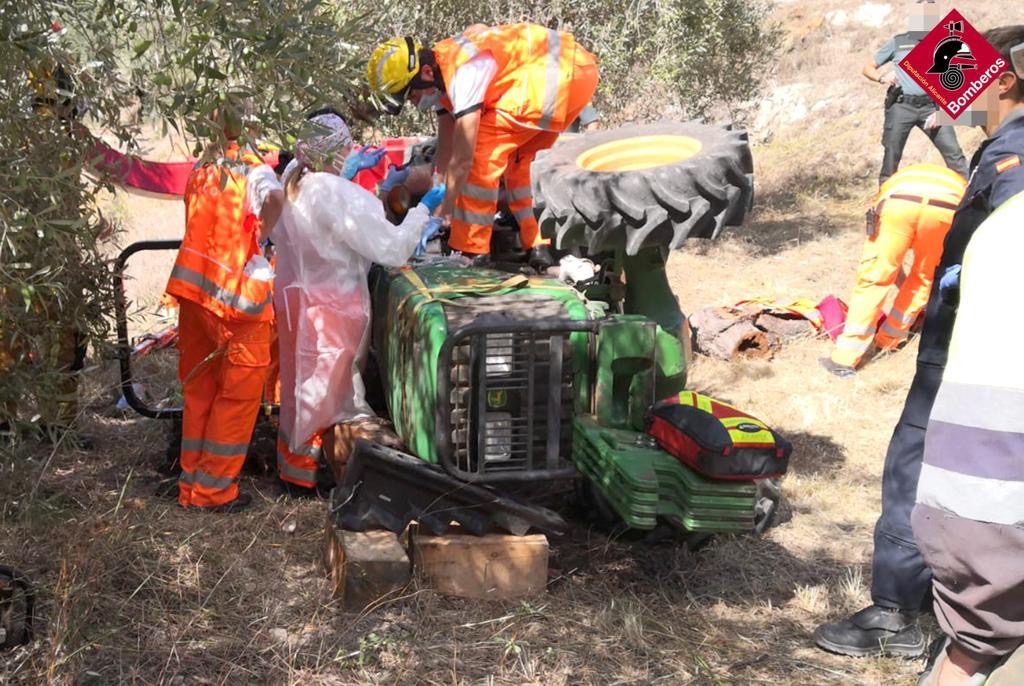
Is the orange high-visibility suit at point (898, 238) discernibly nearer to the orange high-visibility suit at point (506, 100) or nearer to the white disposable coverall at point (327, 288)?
the orange high-visibility suit at point (506, 100)

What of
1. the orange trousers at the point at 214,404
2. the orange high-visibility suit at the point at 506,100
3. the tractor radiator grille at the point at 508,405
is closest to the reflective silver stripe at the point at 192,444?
the orange trousers at the point at 214,404

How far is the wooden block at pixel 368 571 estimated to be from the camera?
350 cm

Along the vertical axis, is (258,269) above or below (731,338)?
above

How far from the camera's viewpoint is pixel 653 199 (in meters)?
4.34

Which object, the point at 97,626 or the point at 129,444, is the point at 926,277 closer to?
the point at 129,444

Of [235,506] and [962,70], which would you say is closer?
[962,70]

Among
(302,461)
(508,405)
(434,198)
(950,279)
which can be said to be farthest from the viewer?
(434,198)

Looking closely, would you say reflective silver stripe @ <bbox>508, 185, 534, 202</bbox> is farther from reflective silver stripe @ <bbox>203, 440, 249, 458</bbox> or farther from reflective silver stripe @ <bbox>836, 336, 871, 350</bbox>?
reflective silver stripe @ <bbox>203, 440, 249, 458</bbox>

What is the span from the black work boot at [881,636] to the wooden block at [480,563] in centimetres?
101

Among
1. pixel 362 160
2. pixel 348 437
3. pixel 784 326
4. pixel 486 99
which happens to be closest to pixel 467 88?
pixel 486 99

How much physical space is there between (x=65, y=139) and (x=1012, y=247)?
2540 mm

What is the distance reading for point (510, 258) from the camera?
5664 mm

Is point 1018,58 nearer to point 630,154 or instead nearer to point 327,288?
point 630,154

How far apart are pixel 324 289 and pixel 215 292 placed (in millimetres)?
439
